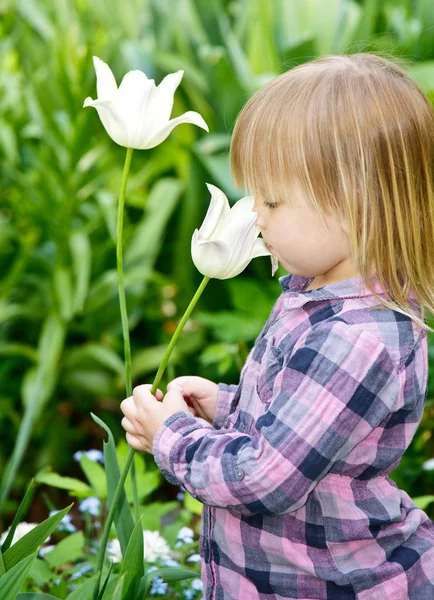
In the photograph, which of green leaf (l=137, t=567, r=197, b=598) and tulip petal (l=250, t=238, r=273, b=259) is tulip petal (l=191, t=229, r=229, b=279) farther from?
green leaf (l=137, t=567, r=197, b=598)

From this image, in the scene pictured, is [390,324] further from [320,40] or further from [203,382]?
[320,40]

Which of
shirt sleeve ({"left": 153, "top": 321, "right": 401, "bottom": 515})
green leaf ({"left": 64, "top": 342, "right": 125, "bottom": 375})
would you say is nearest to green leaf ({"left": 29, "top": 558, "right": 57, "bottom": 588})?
shirt sleeve ({"left": 153, "top": 321, "right": 401, "bottom": 515})

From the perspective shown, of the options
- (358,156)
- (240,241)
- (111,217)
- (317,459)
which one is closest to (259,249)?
(240,241)

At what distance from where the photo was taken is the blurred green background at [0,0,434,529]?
261 cm

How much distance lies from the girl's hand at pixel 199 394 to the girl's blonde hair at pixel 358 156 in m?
0.32

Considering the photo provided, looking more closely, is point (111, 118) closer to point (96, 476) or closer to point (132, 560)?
point (132, 560)

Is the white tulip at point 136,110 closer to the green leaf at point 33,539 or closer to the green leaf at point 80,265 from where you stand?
the green leaf at point 33,539

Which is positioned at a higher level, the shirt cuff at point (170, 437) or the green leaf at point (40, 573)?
the shirt cuff at point (170, 437)

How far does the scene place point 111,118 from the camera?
43.4 inches

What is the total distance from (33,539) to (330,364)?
45 centimetres

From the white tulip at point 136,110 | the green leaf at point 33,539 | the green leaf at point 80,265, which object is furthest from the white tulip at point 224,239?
the green leaf at point 80,265

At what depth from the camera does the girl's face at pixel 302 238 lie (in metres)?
1.09

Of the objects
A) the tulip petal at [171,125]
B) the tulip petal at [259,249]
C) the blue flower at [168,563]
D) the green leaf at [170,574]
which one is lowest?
the blue flower at [168,563]

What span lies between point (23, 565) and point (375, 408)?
0.45 m
